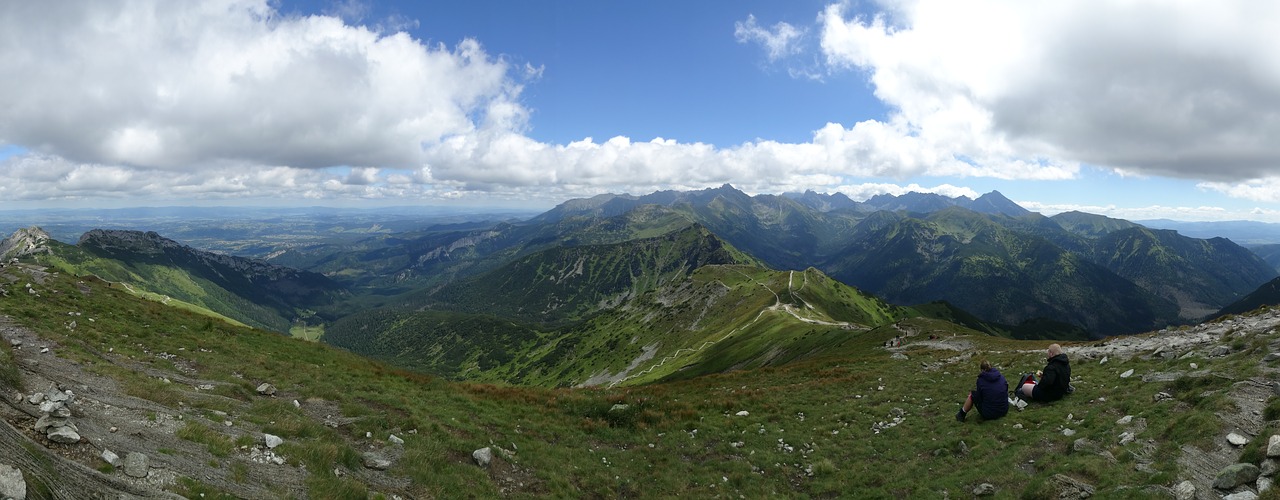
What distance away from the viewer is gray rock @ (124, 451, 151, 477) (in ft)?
37.1

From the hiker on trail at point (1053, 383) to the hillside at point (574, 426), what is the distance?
0.79 metres

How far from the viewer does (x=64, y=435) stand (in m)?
11.5

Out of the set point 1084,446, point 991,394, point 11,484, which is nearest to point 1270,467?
point 1084,446

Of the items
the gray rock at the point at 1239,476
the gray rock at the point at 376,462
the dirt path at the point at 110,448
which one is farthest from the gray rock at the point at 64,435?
the gray rock at the point at 1239,476

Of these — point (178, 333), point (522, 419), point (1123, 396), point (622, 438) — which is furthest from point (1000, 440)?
point (178, 333)

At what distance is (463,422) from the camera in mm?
23766

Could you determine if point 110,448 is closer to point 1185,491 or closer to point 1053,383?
point 1185,491

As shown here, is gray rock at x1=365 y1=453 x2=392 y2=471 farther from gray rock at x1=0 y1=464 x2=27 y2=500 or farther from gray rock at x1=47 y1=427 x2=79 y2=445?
gray rock at x1=0 y1=464 x2=27 y2=500

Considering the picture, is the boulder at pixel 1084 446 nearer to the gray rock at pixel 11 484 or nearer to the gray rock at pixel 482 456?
the gray rock at pixel 482 456

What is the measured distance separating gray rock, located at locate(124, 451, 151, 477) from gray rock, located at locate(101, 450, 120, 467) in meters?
0.15

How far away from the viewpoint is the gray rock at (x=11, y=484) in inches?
337

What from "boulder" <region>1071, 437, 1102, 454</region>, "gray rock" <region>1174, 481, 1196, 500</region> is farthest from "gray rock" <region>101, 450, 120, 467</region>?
"boulder" <region>1071, 437, 1102, 454</region>

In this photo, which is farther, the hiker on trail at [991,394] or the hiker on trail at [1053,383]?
the hiker on trail at [1053,383]

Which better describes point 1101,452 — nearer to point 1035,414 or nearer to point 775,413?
point 1035,414
